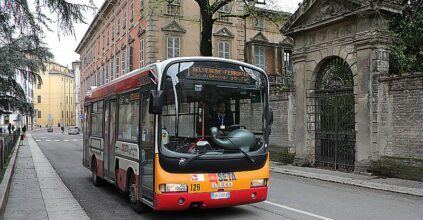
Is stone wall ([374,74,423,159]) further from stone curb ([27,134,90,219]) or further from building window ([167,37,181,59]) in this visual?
building window ([167,37,181,59])

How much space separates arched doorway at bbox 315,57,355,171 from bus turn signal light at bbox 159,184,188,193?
9726 millimetres

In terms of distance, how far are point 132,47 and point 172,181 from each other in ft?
98.6

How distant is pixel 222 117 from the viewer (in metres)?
8.12

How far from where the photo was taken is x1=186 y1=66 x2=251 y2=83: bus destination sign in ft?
25.5

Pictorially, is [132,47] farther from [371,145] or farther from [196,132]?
[196,132]

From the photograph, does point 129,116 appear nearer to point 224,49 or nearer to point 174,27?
point 174,27

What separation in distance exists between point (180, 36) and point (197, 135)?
2545cm

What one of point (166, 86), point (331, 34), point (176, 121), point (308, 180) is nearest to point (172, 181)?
point (176, 121)

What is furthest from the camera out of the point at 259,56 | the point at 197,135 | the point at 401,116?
the point at 259,56

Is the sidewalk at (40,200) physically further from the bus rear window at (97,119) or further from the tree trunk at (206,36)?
the tree trunk at (206,36)

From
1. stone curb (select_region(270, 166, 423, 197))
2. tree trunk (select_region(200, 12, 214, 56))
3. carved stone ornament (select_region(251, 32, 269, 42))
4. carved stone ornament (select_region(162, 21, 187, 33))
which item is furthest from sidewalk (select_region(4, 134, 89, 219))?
carved stone ornament (select_region(251, 32, 269, 42))

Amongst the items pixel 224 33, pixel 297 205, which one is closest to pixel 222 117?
pixel 297 205

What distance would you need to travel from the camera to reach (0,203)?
845 cm

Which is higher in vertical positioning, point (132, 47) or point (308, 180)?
point (132, 47)
